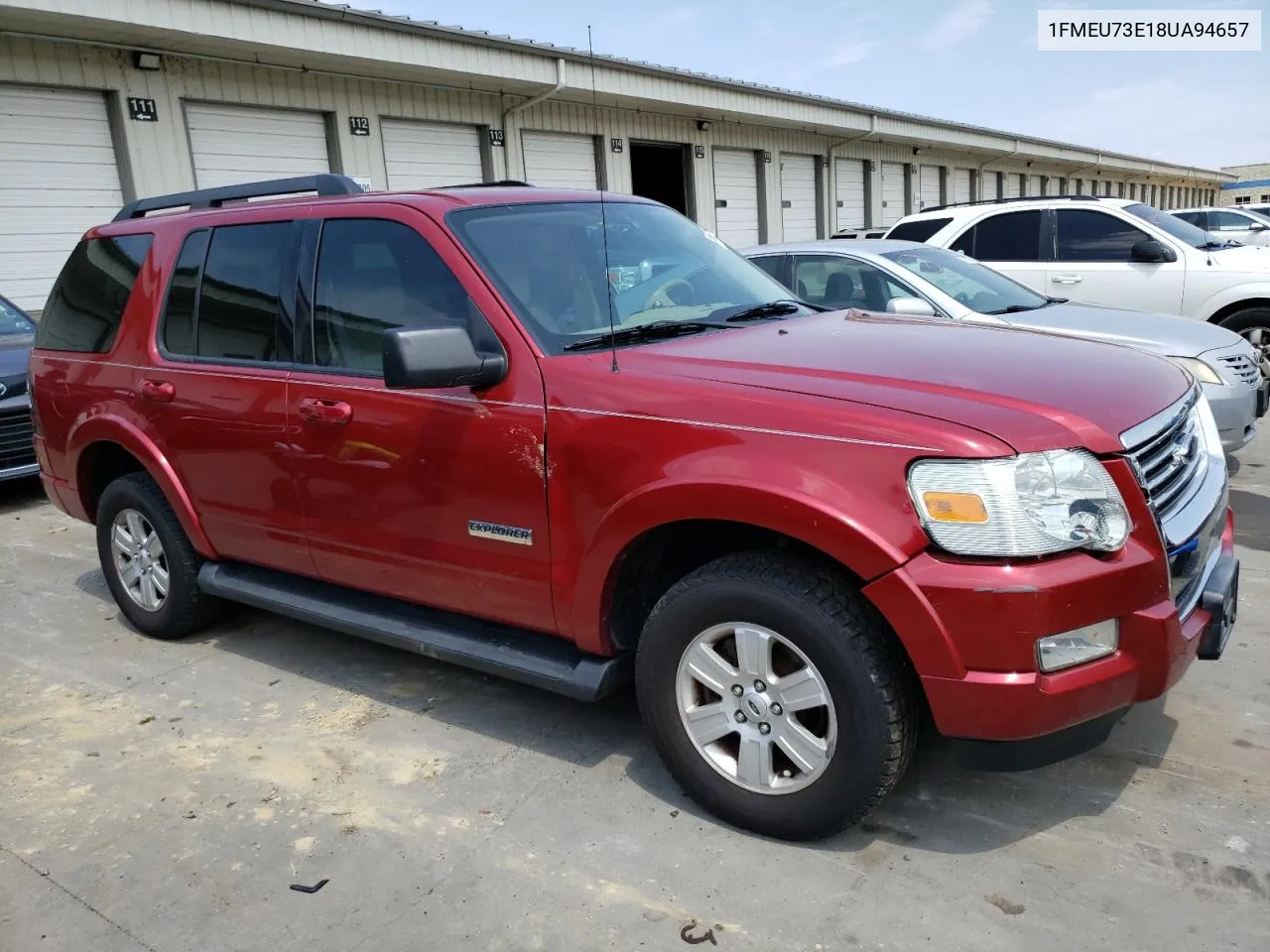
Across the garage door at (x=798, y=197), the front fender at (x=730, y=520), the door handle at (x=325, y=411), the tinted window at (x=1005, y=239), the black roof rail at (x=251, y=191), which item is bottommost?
the front fender at (x=730, y=520)

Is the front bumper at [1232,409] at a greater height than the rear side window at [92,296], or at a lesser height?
lesser

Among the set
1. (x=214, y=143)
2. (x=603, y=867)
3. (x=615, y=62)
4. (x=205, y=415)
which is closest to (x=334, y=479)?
(x=205, y=415)

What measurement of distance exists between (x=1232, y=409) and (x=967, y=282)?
1875mm

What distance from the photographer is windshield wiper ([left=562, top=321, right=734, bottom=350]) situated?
10.3ft

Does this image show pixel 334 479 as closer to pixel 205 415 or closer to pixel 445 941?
pixel 205 415

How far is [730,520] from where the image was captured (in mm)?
2645

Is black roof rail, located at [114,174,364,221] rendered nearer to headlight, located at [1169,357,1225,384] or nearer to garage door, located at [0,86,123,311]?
headlight, located at [1169,357,1225,384]

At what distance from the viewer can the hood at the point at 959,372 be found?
2.46 m

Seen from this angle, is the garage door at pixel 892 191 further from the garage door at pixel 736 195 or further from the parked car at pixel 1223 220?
the parked car at pixel 1223 220

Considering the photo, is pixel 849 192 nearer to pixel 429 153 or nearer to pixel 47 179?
pixel 429 153

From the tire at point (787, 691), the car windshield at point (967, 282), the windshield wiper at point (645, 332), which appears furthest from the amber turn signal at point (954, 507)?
the car windshield at point (967, 282)

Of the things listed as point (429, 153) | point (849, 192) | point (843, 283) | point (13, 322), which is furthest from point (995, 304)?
point (849, 192)

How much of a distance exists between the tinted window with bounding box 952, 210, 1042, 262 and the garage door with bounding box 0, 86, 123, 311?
889 cm

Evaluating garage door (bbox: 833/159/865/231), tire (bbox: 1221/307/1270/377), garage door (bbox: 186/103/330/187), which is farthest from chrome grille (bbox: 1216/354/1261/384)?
garage door (bbox: 833/159/865/231)
